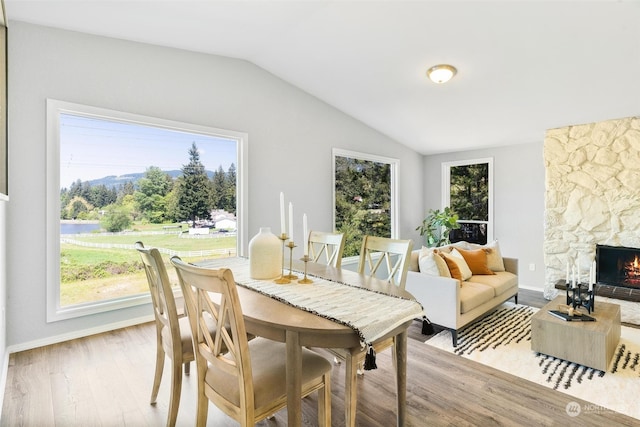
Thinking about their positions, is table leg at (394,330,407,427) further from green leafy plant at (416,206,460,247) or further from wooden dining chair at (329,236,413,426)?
green leafy plant at (416,206,460,247)

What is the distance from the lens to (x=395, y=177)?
18.7 ft

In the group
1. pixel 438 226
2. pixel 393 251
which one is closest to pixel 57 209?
pixel 393 251

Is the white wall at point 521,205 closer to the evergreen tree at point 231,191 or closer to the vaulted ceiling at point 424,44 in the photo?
the vaulted ceiling at point 424,44

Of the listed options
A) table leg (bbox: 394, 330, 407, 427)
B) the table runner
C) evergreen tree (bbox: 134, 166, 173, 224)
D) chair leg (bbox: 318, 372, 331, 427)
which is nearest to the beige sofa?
table leg (bbox: 394, 330, 407, 427)

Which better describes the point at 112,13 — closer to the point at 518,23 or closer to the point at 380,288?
the point at 380,288

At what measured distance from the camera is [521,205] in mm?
5016

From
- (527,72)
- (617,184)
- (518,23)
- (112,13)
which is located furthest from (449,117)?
(112,13)

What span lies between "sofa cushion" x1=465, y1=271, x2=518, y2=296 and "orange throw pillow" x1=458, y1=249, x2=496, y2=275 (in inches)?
2.8

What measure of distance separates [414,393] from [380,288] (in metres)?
0.89

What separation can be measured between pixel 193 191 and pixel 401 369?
287 cm

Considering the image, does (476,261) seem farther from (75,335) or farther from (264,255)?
(75,335)

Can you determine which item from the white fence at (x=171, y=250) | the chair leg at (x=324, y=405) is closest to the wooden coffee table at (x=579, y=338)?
the chair leg at (x=324, y=405)

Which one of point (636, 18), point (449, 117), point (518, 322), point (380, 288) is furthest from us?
point (449, 117)

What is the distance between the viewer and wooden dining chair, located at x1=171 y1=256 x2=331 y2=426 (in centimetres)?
123
